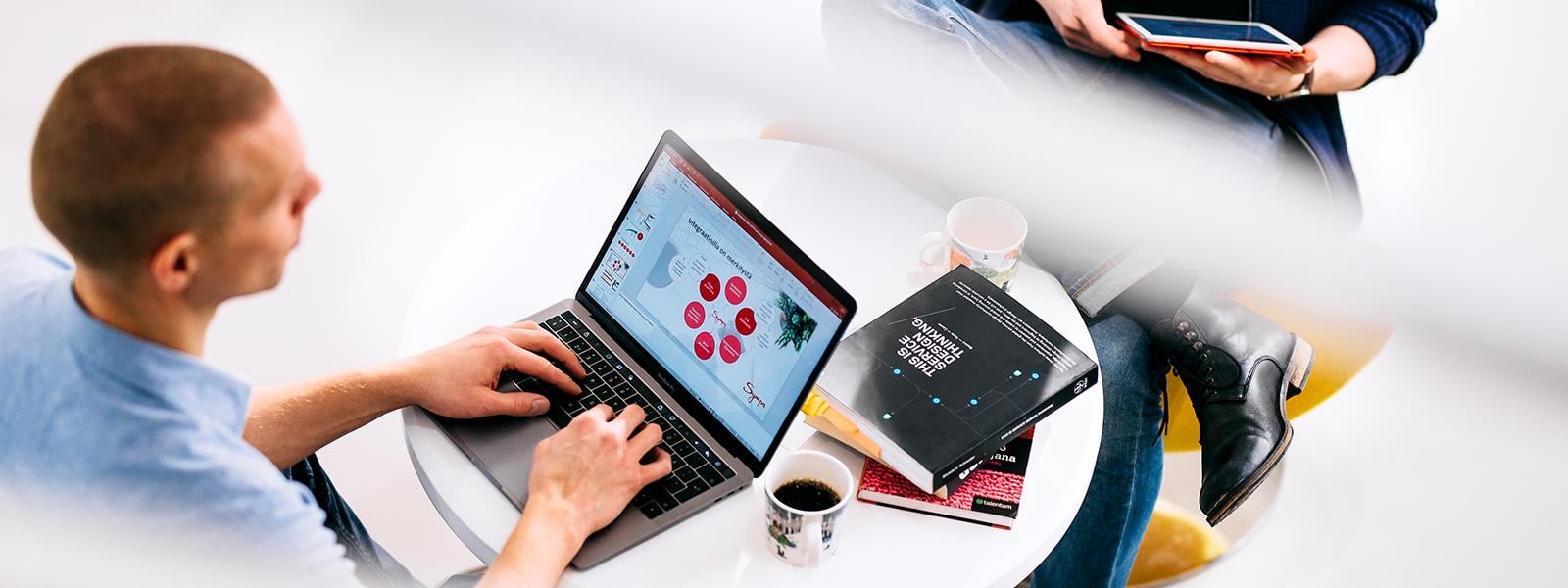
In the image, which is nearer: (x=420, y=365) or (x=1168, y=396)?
(x=420, y=365)

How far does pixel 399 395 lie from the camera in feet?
4.59

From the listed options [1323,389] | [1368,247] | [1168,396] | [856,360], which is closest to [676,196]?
[856,360]

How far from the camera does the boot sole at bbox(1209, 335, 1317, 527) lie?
5.59ft

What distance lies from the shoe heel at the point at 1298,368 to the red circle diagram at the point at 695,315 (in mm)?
853

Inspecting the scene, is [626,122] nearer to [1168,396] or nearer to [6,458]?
[1168,396]

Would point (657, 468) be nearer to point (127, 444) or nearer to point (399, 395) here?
point (399, 395)

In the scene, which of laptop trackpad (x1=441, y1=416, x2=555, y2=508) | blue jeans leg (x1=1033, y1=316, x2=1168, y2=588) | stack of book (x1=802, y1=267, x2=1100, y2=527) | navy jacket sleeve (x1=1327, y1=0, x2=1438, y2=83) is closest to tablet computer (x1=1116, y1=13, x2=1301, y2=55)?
navy jacket sleeve (x1=1327, y1=0, x2=1438, y2=83)

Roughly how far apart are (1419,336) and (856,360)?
1.50 m

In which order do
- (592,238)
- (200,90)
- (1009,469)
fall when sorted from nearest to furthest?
(200,90), (1009,469), (592,238)

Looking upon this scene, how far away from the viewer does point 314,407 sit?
1401mm

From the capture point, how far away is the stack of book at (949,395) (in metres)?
1.32

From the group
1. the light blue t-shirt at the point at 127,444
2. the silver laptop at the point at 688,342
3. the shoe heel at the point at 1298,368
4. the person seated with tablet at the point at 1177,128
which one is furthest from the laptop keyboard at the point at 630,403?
the shoe heel at the point at 1298,368

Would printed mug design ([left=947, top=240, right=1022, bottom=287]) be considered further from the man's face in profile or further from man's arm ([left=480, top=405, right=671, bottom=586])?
the man's face in profile

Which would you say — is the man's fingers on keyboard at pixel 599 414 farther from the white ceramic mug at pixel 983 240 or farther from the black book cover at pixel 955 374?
the white ceramic mug at pixel 983 240
